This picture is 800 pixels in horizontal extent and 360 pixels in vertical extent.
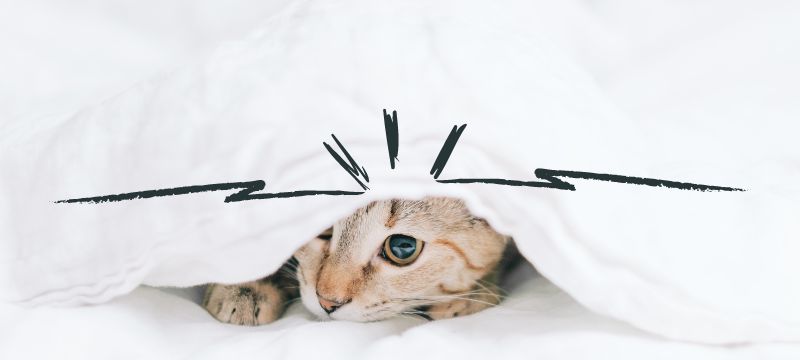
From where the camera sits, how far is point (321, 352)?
0.78 m

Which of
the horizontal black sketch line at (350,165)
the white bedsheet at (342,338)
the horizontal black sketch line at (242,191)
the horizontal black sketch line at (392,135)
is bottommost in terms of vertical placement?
the white bedsheet at (342,338)

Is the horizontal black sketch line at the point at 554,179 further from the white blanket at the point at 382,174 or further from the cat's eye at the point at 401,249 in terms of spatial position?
the cat's eye at the point at 401,249

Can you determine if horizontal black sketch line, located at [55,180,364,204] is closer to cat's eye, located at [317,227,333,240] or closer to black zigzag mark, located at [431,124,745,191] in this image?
black zigzag mark, located at [431,124,745,191]

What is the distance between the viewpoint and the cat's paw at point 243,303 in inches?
37.5

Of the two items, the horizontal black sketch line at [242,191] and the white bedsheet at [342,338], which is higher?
the horizontal black sketch line at [242,191]

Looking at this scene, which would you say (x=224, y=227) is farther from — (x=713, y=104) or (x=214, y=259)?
(x=713, y=104)

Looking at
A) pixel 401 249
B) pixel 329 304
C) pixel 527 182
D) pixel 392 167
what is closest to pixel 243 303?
pixel 329 304

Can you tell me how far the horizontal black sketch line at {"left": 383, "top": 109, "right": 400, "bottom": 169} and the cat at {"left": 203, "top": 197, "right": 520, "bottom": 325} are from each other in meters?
0.14

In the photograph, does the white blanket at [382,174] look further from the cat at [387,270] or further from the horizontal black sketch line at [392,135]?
the cat at [387,270]

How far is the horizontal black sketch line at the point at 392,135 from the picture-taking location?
2.52ft

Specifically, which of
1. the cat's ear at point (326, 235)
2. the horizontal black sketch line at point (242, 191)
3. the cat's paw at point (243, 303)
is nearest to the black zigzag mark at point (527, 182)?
the horizontal black sketch line at point (242, 191)

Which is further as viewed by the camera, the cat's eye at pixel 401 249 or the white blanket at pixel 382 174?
the cat's eye at pixel 401 249

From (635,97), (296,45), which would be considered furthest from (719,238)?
(635,97)

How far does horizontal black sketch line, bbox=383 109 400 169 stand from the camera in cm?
77
